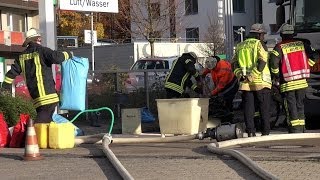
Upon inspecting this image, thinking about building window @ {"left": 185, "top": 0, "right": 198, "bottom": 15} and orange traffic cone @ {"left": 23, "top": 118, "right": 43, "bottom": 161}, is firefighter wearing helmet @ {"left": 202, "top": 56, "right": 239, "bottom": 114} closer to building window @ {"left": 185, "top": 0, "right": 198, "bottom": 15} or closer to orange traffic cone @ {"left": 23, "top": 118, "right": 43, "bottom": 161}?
orange traffic cone @ {"left": 23, "top": 118, "right": 43, "bottom": 161}

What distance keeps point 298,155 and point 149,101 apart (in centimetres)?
861

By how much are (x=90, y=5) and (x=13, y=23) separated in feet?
120

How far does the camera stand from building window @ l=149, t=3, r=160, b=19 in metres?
36.9

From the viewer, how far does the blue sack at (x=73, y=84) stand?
35.8ft

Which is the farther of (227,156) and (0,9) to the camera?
(0,9)

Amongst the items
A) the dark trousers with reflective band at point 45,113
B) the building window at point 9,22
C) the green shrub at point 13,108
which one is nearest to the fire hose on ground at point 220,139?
the dark trousers with reflective band at point 45,113

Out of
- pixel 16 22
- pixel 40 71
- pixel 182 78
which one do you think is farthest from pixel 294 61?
pixel 16 22

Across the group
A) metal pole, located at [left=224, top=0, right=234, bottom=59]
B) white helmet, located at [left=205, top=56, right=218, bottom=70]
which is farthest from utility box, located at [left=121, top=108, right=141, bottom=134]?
metal pole, located at [left=224, top=0, right=234, bottom=59]

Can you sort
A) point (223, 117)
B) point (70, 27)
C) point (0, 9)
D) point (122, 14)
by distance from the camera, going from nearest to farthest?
point (223, 117) < point (122, 14) < point (0, 9) < point (70, 27)

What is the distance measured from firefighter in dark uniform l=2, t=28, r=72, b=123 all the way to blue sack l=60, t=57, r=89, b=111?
3.72 feet

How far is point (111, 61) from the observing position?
42.1 meters

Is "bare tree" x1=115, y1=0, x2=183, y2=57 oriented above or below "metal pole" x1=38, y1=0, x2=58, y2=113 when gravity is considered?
above

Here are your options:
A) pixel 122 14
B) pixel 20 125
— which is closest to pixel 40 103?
pixel 20 125

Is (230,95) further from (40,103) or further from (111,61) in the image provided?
(111,61)
